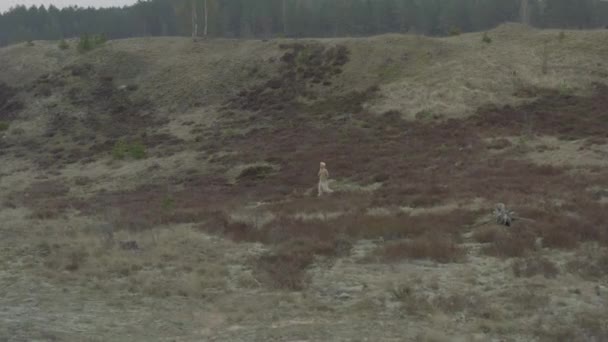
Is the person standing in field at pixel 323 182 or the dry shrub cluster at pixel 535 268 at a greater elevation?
the dry shrub cluster at pixel 535 268

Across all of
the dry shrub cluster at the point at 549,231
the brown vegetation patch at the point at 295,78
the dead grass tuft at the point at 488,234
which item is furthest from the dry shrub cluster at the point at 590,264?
the brown vegetation patch at the point at 295,78

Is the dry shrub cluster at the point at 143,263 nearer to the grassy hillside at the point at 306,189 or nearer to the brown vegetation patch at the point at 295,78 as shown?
the grassy hillside at the point at 306,189

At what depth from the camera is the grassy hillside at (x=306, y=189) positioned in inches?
457

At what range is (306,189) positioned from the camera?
28.5 m

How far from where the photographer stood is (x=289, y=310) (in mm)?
11766

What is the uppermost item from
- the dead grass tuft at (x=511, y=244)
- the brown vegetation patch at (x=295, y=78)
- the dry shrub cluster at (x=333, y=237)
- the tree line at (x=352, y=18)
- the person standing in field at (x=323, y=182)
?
the tree line at (x=352, y=18)

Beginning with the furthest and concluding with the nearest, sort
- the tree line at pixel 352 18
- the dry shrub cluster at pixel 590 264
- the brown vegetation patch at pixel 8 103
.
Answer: the tree line at pixel 352 18, the brown vegetation patch at pixel 8 103, the dry shrub cluster at pixel 590 264

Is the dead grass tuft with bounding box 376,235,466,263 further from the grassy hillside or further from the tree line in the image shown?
the tree line

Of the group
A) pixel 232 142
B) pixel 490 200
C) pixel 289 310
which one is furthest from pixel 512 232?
pixel 232 142

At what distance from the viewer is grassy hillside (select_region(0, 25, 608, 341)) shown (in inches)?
457

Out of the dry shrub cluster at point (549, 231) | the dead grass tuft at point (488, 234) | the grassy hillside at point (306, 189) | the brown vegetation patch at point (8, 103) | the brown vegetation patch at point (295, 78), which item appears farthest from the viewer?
the brown vegetation patch at point (8, 103)

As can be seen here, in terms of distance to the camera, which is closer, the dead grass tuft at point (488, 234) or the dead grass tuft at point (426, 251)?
the dead grass tuft at point (426, 251)

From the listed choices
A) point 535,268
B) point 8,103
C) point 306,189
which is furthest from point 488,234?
point 8,103

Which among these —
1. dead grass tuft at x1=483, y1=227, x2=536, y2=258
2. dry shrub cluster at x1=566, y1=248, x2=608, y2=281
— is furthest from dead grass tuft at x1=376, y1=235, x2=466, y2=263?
dry shrub cluster at x1=566, y1=248, x2=608, y2=281
